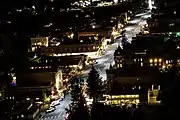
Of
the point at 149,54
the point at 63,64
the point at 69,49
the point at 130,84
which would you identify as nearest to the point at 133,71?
the point at 130,84

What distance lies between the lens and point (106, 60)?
72.1 feet

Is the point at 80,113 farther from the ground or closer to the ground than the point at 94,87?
closer to the ground

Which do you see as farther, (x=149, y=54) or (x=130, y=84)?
(x=149, y=54)

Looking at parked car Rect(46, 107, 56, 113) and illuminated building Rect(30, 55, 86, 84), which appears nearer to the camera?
parked car Rect(46, 107, 56, 113)

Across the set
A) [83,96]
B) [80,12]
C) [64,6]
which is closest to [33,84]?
[83,96]

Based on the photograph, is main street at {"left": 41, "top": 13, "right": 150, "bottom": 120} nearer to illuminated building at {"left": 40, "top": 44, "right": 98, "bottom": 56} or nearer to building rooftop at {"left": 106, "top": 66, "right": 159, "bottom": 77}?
building rooftop at {"left": 106, "top": 66, "right": 159, "bottom": 77}

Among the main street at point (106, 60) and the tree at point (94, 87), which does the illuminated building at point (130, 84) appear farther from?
the main street at point (106, 60)

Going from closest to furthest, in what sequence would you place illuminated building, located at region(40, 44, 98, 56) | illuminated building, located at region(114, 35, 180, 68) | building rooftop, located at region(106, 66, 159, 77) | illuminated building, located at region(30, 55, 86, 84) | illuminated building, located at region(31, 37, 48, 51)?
building rooftop, located at region(106, 66, 159, 77), illuminated building, located at region(30, 55, 86, 84), illuminated building, located at region(114, 35, 180, 68), illuminated building, located at region(40, 44, 98, 56), illuminated building, located at region(31, 37, 48, 51)

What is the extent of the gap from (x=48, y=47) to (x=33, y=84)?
7.06 meters

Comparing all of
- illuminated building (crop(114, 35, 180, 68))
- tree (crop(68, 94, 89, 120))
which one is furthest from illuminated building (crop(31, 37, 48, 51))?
tree (crop(68, 94, 89, 120))

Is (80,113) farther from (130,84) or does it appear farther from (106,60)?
(106,60)

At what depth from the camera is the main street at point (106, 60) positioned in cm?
1525

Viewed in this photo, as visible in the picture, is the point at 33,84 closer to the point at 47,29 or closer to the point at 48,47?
the point at 48,47

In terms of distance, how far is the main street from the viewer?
15248 mm
